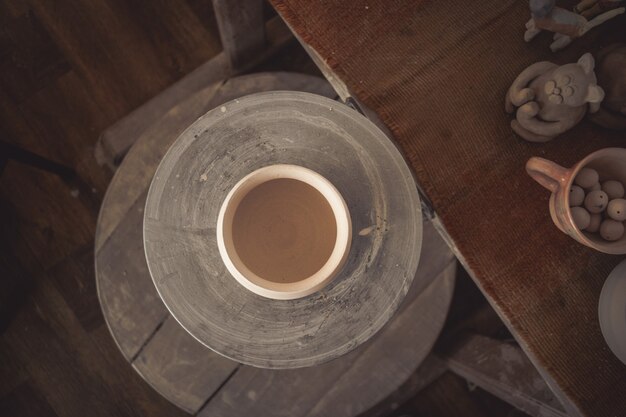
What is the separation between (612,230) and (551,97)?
22 cm

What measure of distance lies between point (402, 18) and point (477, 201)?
37 cm

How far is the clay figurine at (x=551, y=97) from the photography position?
0.71 m

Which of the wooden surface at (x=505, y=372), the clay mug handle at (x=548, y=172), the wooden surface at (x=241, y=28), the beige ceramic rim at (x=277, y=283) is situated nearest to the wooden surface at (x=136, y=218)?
the wooden surface at (x=241, y=28)

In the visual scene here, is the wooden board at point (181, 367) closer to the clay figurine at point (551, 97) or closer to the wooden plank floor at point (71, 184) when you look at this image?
the wooden plank floor at point (71, 184)

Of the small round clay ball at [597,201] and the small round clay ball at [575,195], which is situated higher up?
the small round clay ball at [575,195]

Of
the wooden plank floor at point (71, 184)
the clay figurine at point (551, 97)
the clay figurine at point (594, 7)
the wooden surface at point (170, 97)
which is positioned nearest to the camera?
the clay figurine at point (551, 97)

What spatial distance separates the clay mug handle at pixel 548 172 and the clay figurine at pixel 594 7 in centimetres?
30

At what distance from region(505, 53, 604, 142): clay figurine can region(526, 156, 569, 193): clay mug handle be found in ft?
0.24

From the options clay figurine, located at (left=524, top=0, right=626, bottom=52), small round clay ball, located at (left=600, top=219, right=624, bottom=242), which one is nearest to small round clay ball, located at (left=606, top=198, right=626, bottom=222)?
small round clay ball, located at (left=600, top=219, right=624, bottom=242)

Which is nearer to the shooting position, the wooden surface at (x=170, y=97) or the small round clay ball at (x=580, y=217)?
the small round clay ball at (x=580, y=217)

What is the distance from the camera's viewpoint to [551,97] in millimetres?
727

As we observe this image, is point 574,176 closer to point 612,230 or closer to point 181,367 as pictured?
point 612,230

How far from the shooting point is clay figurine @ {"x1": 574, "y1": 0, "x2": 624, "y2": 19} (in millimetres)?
822

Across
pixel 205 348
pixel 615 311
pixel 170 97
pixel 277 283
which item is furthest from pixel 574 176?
pixel 170 97
